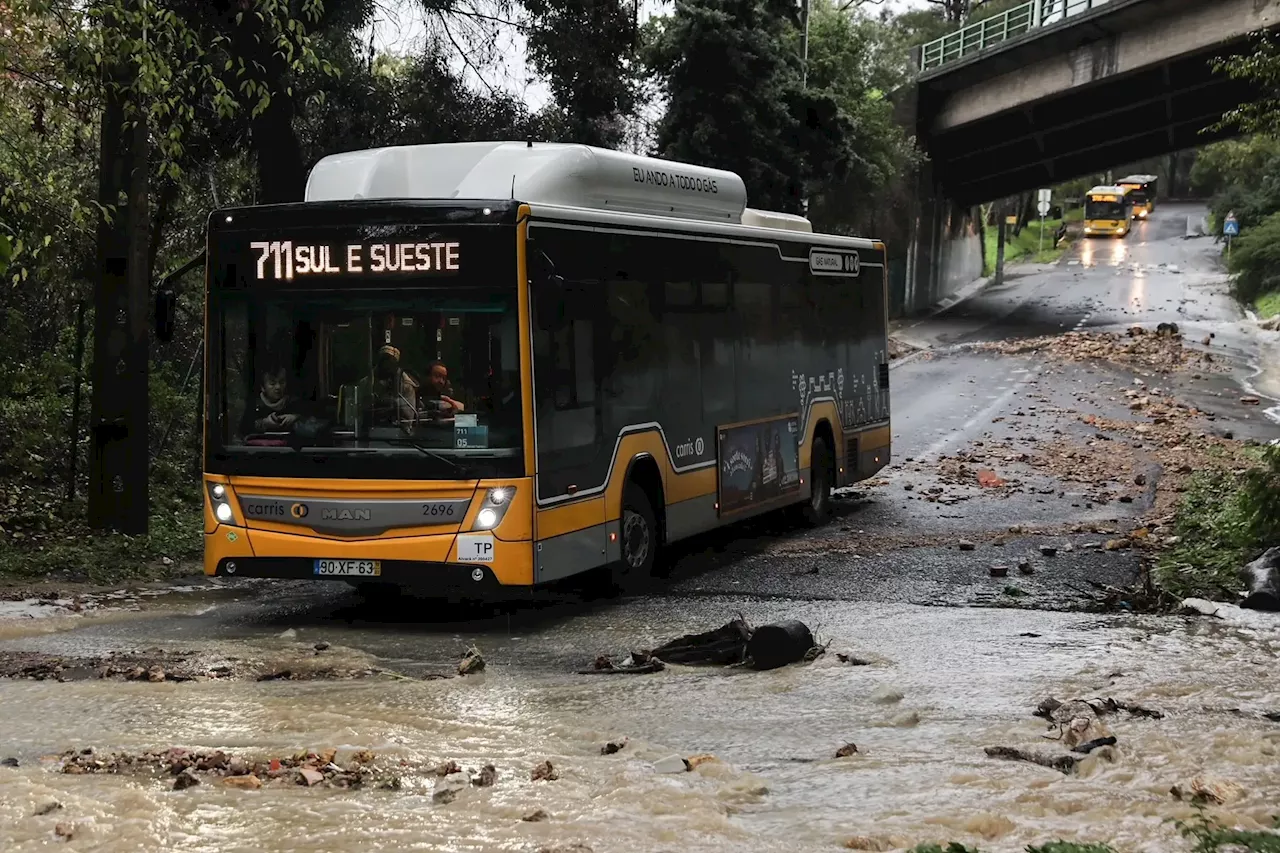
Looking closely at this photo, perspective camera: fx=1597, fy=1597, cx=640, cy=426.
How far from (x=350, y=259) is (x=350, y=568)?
7.01ft

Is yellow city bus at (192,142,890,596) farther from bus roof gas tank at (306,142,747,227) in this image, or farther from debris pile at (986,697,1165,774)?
debris pile at (986,697,1165,774)

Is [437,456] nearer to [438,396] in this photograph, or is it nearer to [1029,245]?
[438,396]

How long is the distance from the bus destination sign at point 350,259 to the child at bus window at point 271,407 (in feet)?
2.24

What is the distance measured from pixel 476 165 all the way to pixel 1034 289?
61275 millimetres

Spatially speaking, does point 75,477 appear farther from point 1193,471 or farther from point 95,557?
point 1193,471

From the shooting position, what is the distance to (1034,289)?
70438mm

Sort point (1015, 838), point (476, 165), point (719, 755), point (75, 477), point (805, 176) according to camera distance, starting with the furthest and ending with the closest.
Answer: point (805, 176)
point (75, 477)
point (476, 165)
point (719, 755)
point (1015, 838)

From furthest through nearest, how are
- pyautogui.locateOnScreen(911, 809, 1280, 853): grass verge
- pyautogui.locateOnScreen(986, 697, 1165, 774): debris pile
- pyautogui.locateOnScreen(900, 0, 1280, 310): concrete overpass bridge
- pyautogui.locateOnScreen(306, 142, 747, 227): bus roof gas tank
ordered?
pyautogui.locateOnScreen(900, 0, 1280, 310): concrete overpass bridge, pyautogui.locateOnScreen(306, 142, 747, 227): bus roof gas tank, pyautogui.locateOnScreen(986, 697, 1165, 774): debris pile, pyautogui.locateOnScreen(911, 809, 1280, 853): grass verge

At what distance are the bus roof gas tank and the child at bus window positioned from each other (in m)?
1.68

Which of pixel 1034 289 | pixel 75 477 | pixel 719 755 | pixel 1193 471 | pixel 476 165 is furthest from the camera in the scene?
pixel 1034 289

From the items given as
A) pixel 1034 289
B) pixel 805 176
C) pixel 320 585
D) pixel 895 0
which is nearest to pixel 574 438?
pixel 320 585

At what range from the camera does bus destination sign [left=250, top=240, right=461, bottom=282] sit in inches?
428

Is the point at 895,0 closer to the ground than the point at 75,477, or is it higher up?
higher up

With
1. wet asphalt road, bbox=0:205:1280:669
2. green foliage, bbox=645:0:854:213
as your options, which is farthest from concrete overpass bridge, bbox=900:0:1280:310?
wet asphalt road, bbox=0:205:1280:669
